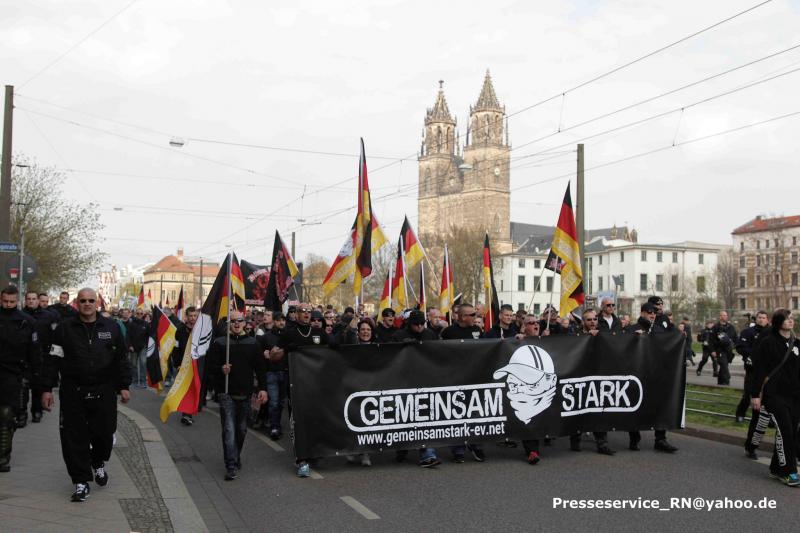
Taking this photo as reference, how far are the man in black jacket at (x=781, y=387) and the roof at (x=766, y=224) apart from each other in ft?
307

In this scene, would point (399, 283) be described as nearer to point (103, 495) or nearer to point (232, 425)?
point (232, 425)

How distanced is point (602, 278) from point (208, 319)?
111079mm

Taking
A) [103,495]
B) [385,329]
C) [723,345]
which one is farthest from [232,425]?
[723,345]

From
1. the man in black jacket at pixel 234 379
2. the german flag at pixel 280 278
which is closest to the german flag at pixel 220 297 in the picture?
the man in black jacket at pixel 234 379

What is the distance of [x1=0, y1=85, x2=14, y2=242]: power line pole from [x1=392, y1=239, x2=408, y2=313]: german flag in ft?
30.1

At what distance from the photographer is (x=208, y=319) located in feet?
33.6

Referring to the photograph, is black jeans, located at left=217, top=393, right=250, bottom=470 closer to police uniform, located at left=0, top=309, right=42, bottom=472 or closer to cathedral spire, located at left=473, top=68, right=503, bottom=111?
police uniform, located at left=0, top=309, right=42, bottom=472

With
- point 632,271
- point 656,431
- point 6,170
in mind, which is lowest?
point 656,431

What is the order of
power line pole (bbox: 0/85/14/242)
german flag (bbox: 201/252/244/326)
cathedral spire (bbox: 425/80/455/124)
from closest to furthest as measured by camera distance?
1. german flag (bbox: 201/252/244/326)
2. power line pole (bbox: 0/85/14/242)
3. cathedral spire (bbox: 425/80/455/124)

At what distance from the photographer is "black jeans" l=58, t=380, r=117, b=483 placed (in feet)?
25.9

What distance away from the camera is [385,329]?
1253 cm

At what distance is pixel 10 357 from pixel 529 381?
19.1 ft

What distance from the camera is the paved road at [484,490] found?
24.3 ft

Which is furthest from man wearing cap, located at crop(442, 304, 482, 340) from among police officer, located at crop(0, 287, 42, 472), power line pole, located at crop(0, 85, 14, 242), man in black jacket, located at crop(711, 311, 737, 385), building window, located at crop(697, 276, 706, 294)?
building window, located at crop(697, 276, 706, 294)
